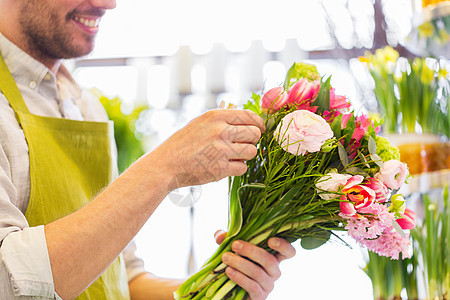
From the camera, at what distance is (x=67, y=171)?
2.99 feet

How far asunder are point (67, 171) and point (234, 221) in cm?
37

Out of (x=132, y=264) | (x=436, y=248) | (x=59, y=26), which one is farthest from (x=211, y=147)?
(x=436, y=248)

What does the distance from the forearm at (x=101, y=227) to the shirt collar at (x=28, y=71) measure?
1.34 feet

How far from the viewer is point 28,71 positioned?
0.94 metres

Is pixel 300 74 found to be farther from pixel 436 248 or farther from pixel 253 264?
pixel 436 248

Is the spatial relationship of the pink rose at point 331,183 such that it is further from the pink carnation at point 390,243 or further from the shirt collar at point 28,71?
the shirt collar at point 28,71

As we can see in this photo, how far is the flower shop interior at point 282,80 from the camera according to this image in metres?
1.10

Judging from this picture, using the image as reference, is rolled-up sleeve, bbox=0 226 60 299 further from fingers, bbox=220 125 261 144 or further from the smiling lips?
the smiling lips

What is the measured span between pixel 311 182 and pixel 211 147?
0.19 metres

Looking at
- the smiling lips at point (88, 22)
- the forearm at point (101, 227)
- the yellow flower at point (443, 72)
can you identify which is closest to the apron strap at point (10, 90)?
the smiling lips at point (88, 22)

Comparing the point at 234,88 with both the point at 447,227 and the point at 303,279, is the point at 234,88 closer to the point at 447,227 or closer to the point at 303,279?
the point at 303,279

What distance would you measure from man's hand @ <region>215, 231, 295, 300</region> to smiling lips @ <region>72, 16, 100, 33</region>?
571 mm

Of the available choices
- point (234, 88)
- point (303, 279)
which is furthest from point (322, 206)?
point (234, 88)

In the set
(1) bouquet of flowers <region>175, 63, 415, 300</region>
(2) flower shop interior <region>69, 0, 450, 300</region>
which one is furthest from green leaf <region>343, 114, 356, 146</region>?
(2) flower shop interior <region>69, 0, 450, 300</region>
